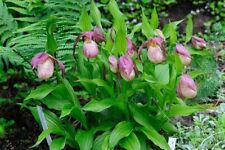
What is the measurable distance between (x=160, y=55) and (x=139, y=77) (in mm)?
164

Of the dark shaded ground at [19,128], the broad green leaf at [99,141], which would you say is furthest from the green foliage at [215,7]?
the broad green leaf at [99,141]

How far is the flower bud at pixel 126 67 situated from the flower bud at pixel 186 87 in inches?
7.1

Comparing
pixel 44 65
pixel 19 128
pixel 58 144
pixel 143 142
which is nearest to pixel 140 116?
pixel 143 142

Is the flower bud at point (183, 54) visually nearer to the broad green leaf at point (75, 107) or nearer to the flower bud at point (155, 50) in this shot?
the flower bud at point (155, 50)

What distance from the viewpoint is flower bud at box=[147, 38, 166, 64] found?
181 centimetres

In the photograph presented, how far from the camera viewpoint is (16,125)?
103 inches

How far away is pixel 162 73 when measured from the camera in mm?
2092

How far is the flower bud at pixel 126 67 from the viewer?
1782mm

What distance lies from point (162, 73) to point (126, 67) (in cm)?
35

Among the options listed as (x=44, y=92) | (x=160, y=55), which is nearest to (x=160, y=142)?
(x=160, y=55)

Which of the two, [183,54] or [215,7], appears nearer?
[183,54]

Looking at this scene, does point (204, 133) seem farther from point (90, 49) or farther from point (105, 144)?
point (90, 49)

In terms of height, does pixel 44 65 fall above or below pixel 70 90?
above

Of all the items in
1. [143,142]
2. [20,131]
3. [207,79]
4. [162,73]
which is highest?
[162,73]
